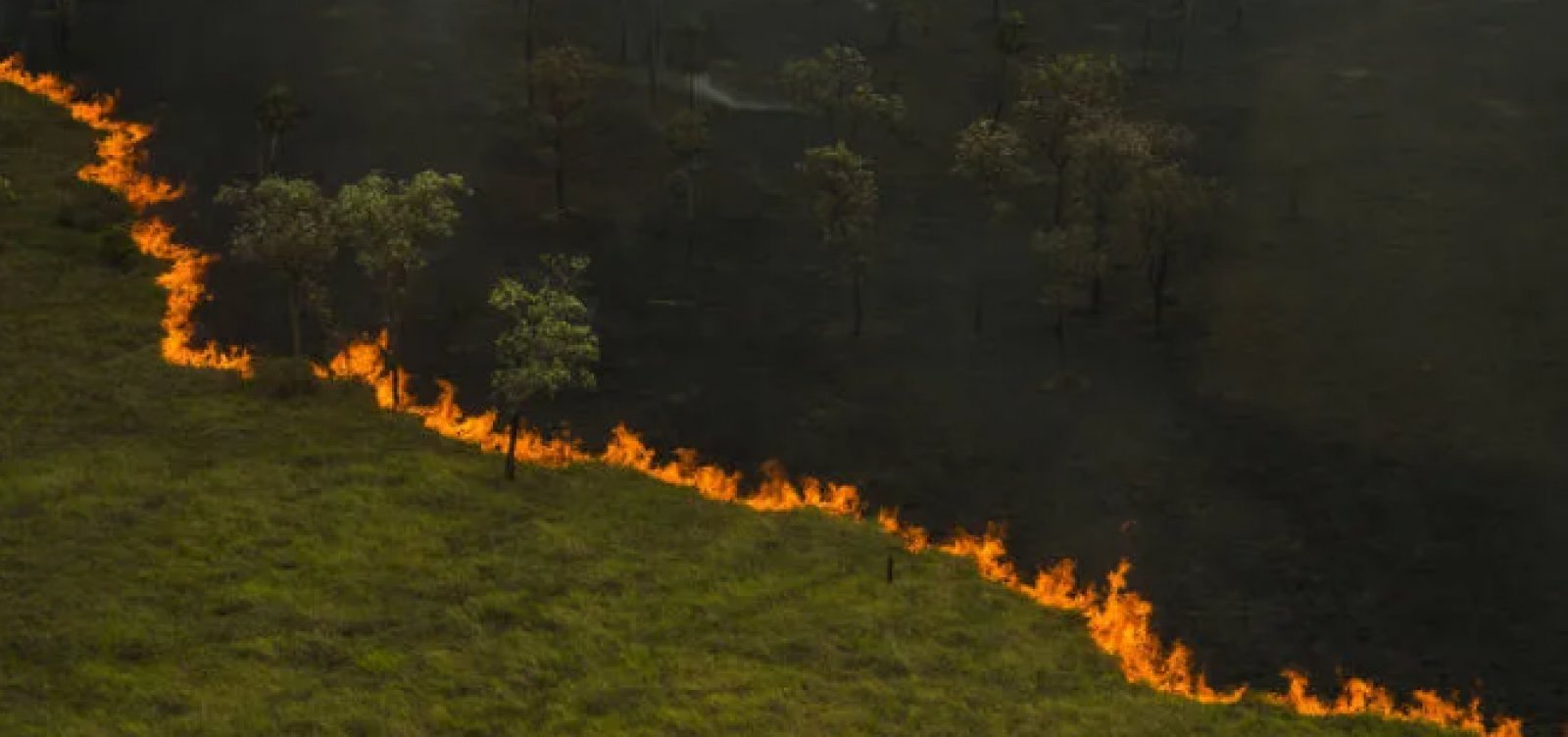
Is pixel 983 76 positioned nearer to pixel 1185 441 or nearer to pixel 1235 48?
pixel 1235 48

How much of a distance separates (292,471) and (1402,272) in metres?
65.3

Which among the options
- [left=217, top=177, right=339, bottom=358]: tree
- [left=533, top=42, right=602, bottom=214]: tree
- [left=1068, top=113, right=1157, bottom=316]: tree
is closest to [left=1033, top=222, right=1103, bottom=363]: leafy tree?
[left=1068, top=113, right=1157, bottom=316]: tree

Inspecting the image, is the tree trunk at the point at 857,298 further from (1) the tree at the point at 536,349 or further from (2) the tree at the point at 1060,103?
(1) the tree at the point at 536,349

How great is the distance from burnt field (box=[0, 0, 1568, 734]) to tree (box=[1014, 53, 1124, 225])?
673cm

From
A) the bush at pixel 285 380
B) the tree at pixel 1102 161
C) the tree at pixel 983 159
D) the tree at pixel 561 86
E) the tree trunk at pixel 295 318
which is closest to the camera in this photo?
the bush at pixel 285 380

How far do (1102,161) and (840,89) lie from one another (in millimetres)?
24715

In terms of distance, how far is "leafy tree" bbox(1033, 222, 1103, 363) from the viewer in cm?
9050

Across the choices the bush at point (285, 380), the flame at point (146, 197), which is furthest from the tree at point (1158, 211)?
the flame at point (146, 197)

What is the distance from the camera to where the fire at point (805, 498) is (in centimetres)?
6788

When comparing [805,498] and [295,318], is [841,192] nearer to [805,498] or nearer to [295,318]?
[805,498]

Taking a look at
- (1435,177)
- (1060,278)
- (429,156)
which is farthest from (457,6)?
(1435,177)

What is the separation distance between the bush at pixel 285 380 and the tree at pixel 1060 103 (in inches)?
1807

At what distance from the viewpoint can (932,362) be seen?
9044cm

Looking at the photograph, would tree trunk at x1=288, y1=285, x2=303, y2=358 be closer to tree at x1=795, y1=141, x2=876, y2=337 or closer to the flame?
the flame
